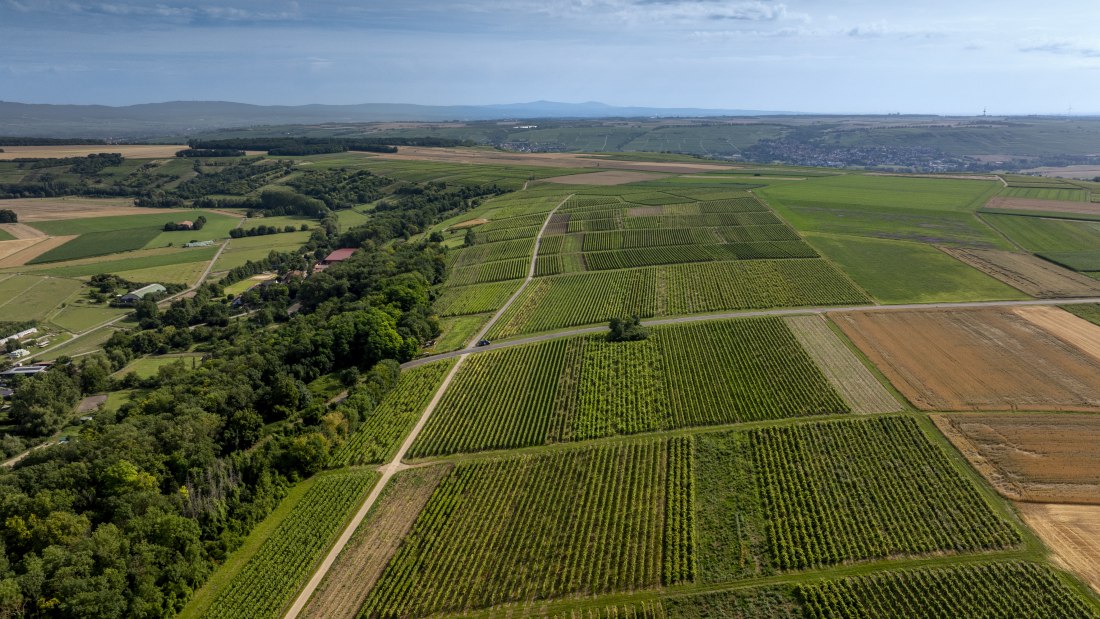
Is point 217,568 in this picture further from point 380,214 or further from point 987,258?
point 380,214

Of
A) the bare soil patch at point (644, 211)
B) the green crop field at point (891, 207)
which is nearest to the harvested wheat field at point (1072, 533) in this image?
the green crop field at point (891, 207)

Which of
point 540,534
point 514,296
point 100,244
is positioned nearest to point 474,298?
point 514,296

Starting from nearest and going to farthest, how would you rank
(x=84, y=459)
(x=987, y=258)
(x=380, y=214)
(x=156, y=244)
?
(x=84, y=459), (x=987, y=258), (x=156, y=244), (x=380, y=214)

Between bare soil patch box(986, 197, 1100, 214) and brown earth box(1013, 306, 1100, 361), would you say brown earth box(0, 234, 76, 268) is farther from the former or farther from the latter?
bare soil patch box(986, 197, 1100, 214)

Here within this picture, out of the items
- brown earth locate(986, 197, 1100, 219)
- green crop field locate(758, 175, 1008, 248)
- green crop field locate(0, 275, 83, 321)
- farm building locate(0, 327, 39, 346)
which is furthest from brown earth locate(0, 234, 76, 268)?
brown earth locate(986, 197, 1100, 219)

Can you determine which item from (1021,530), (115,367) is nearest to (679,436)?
(1021,530)
